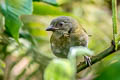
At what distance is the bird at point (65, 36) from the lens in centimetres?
151

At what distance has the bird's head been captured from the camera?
5.41 ft

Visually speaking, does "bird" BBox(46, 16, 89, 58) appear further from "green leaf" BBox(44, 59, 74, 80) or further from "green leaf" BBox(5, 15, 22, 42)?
"green leaf" BBox(44, 59, 74, 80)

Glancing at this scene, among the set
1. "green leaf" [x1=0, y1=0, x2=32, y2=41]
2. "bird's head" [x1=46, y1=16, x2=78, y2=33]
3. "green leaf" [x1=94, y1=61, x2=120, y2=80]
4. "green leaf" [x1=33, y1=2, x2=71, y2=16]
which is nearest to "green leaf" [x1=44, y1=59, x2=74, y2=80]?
"green leaf" [x1=94, y1=61, x2=120, y2=80]

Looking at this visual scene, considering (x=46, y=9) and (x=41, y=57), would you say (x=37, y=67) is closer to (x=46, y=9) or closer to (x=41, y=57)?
(x=41, y=57)

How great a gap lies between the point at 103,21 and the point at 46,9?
165 cm

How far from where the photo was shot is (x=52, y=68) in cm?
38

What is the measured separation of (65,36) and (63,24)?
15 centimetres

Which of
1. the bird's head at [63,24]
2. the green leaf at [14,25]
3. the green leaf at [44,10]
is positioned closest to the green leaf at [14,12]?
the green leaf at [14,25]

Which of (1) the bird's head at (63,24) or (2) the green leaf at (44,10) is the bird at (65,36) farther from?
(2) the green leaf at (44,10)

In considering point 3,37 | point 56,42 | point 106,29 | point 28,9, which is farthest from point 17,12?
point 106,29

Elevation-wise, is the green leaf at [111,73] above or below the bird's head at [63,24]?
above

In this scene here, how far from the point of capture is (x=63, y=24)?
5.61 feet

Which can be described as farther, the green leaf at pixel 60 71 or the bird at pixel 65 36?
the bird at pixel 65 36

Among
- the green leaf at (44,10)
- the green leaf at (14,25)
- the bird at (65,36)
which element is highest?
the green leaf at (44,10)
